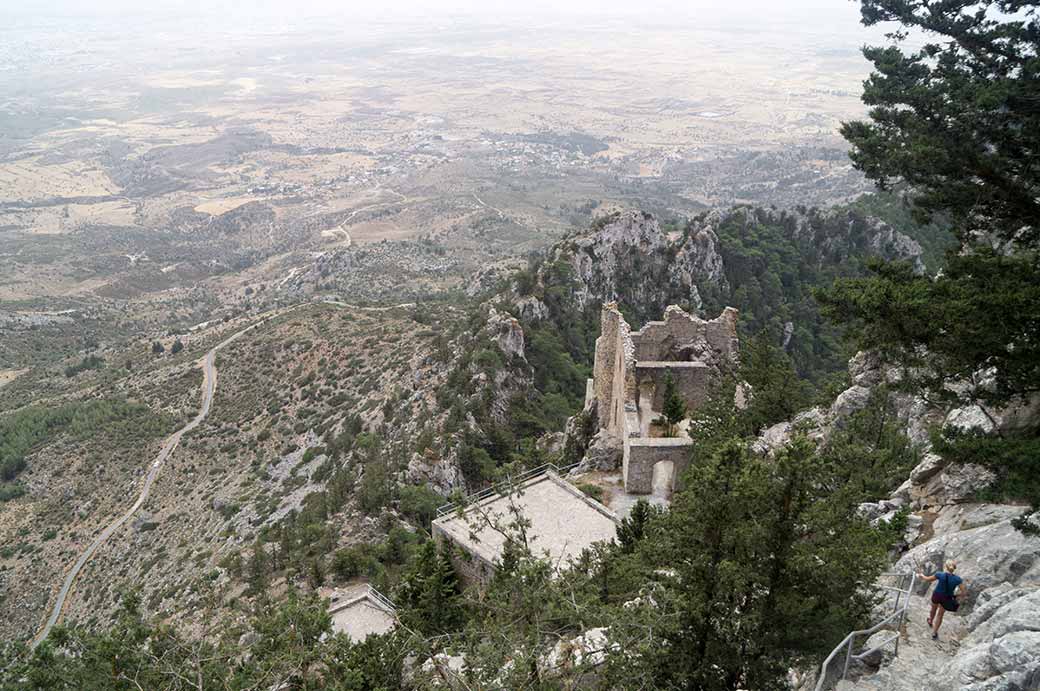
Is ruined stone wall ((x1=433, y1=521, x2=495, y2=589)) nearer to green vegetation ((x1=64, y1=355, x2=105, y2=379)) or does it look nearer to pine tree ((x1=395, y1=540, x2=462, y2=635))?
pine tree ((x1=395, y1=540, x2=462, y2=635))

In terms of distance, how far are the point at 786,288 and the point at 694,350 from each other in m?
39.1

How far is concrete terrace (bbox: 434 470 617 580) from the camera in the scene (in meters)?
24.6

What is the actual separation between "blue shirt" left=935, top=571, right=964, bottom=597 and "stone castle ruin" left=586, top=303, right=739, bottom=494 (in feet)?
53.2

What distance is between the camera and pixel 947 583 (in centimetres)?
1254

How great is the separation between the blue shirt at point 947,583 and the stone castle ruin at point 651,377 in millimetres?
16205

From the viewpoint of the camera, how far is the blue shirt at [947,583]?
41.1ft

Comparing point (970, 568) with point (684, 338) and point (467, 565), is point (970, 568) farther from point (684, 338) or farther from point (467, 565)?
point (684, 338)

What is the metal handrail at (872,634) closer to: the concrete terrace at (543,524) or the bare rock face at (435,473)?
the concrete terrace at (543,524)

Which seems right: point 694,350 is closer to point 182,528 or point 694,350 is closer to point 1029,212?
point 1029,212

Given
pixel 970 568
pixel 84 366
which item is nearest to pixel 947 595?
pixel 970 568

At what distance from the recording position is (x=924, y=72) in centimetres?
2286

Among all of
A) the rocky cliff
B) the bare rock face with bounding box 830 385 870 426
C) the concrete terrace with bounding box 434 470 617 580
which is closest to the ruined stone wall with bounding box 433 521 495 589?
the concrete terrace with bounding box 434 470 617 580

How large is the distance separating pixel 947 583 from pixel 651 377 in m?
23.3

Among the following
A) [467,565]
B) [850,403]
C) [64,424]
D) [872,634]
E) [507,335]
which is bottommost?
[64,424]
